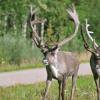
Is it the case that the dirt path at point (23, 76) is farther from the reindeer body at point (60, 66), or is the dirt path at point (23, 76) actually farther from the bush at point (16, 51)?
the reindeer body at point (60, 66)

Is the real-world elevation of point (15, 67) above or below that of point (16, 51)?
below

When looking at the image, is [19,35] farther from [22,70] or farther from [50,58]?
[50,58]

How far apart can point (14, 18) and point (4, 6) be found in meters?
3.75

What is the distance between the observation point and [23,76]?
23641 millimetres

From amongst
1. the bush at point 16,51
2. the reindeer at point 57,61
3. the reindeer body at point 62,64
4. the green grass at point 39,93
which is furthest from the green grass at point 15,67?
the reindeer at point 57,61

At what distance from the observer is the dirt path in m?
21.3

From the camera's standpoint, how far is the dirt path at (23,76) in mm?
21288

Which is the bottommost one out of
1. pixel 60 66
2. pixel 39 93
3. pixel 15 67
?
pixel 15 67

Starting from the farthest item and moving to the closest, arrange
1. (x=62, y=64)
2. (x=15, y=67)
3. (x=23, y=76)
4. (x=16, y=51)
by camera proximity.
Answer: (x=16, y=51), (x=15, y=67), (x=23, y=76), (x=62, y=64)

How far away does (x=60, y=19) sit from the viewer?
3459 cm

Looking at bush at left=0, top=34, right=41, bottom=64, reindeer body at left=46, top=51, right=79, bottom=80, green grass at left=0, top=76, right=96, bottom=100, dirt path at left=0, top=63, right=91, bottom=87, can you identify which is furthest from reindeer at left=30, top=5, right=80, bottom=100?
bush at left=0, top=34, right=41, bottom=64

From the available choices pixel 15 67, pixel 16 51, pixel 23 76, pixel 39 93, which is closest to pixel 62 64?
pixel 39 93

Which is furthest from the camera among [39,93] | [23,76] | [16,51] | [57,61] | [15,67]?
[16,51]

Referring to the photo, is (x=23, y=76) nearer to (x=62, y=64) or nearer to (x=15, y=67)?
(x=15, y=67)
